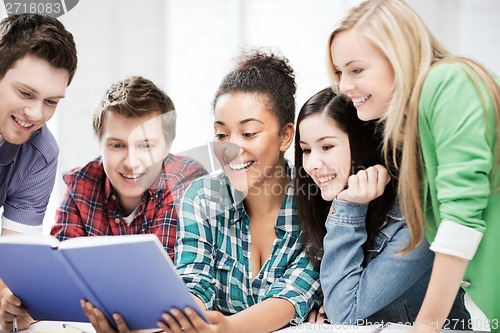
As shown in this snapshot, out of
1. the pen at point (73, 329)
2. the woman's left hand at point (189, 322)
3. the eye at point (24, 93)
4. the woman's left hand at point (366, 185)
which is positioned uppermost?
the eye at point (24, 93)

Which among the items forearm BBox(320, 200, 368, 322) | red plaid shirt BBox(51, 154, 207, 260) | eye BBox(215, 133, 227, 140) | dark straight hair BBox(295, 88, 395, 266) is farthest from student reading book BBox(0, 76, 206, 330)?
forearm BBox(320, 200, 368, 322)

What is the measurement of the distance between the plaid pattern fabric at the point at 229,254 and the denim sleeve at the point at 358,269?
90mm

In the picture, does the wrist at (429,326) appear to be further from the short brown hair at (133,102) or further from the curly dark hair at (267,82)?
the short brown hair at (133,102)

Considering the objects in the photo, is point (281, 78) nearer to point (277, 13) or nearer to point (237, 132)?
point (237, 132)

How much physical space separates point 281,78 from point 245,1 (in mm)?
1620

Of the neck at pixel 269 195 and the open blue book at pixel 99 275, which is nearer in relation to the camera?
the open blue book at pixel 99 275

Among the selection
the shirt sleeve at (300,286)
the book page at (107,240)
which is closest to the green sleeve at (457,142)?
the shirt sleeve at (300,286)

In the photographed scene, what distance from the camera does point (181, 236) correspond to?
155 centimetres

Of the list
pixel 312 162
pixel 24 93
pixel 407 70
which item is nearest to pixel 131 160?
pixel 24 93

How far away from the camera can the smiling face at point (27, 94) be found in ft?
5.04

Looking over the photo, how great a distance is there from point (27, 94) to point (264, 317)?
2.60ft

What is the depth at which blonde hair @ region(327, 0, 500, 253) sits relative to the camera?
1207mm

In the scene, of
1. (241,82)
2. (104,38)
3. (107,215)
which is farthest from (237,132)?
(104,38)

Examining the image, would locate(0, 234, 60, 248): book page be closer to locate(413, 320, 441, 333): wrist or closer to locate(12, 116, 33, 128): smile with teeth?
locate(12, 116, 33, 128): smile with teeth
